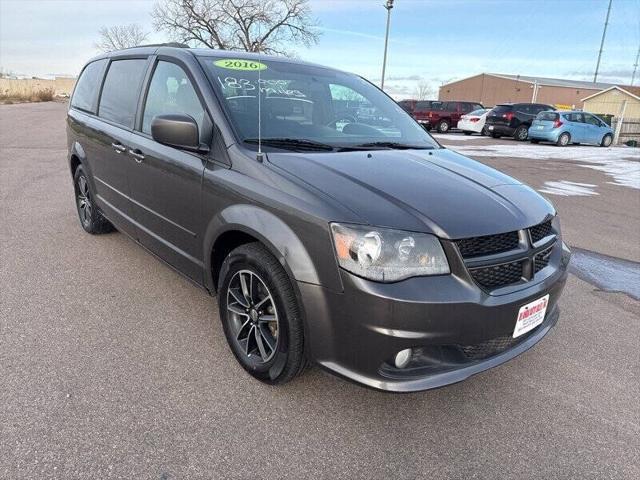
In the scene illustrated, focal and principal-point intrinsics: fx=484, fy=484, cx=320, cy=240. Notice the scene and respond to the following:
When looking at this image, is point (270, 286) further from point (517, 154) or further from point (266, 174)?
point (517, 154)

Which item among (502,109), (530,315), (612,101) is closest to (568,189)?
(530,315)

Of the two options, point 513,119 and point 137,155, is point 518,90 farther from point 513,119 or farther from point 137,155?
point 137,155

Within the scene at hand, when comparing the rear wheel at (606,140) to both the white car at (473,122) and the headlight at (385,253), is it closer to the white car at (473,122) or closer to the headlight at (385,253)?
the white car at (473,122)

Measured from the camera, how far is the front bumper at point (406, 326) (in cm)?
211

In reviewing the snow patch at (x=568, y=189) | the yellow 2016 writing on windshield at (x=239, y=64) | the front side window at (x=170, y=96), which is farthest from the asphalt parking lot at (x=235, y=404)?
the snow patch at (x=568, y=189)

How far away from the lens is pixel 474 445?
7.77 ft

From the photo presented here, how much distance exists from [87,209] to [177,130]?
9.99 ft

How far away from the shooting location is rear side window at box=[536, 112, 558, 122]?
21319mm

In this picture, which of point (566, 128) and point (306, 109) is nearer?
point (306, 109)

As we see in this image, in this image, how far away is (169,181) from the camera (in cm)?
326

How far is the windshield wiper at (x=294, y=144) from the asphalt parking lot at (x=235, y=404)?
1.34m

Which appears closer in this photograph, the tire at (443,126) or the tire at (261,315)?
the tire at (261,315)

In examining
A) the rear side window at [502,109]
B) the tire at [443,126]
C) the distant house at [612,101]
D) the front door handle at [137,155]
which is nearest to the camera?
the front door handle at [137,155]

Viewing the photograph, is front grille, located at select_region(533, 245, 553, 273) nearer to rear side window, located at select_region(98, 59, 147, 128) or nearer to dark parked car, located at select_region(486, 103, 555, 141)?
rear side window, located at select_region(98, 59, 147, 128)
